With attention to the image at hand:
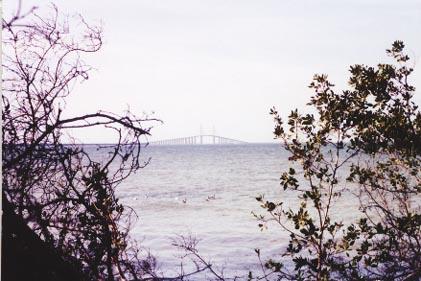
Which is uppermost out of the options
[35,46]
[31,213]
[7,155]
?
[35,46]

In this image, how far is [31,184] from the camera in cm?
286

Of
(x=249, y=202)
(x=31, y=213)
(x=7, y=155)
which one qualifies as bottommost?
(x=249, y=202)

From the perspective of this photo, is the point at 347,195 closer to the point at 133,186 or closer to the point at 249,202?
the point at 249,202

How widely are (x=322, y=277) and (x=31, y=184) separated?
92.7 inches

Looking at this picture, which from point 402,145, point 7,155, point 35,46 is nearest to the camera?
point 7,155

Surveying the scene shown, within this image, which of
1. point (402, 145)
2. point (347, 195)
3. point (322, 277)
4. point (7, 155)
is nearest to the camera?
point (7, 155)

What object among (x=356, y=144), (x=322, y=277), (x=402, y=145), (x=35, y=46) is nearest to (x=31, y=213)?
(x=35, y=46)

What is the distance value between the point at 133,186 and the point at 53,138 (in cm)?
3335

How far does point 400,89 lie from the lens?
13.6 ft

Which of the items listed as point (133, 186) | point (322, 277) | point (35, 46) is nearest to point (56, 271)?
point (35, 46)

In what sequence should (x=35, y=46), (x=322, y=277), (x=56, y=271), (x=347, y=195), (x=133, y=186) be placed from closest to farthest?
(x=56, y=271), (x=35, y=46), (x=322, y=277), (x=347, y=195), (x=133, y=186)

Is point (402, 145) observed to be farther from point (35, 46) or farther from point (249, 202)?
point (249, 202)

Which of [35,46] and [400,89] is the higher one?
[35,46]

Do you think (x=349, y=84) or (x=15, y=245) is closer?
(x=15, y=245)
